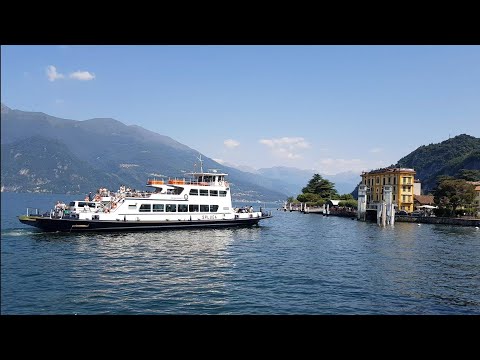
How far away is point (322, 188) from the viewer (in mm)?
80312

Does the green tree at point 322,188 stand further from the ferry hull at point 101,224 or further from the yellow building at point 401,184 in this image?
the ferry hull at point 101,224

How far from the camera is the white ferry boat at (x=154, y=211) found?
25.0 metres

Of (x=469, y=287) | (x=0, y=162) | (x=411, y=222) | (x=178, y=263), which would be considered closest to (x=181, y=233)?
(x=178, y=263)

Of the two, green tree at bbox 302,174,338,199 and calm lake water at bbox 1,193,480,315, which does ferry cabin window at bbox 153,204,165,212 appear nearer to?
calm lake water at bbox 1,193,480,315

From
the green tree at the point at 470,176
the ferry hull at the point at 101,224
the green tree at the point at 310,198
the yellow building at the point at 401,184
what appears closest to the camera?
the ferry hull at the point at 101,224

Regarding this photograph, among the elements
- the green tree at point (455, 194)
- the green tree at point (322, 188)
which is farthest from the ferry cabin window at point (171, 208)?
the green tree at point (322, 188)

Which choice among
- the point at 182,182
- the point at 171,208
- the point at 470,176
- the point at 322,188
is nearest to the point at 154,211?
the point at 171,208

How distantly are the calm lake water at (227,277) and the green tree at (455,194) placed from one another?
2491 centimetres
